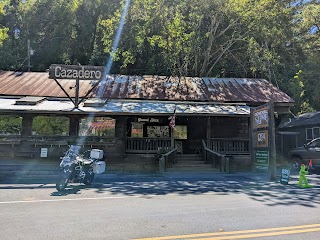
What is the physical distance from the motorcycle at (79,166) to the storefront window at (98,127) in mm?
5117

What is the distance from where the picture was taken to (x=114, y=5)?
27.7 m

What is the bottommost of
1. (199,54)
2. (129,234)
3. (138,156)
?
(129,234)

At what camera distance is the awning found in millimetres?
14188

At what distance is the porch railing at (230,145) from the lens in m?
16.7

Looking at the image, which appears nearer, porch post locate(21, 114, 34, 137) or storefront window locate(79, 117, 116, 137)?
porch post locate(21, 114, 34, 137)

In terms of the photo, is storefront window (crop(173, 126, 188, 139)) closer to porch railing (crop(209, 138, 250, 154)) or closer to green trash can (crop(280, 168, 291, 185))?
porch railing (crop(209, 138, 250, 154))

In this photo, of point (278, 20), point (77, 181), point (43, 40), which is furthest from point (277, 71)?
point (77, 181)

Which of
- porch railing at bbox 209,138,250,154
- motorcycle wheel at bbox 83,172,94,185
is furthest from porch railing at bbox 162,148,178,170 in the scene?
motorcycle wheel at bbox 83,172,94,185

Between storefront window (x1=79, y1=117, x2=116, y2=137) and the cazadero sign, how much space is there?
2318mm

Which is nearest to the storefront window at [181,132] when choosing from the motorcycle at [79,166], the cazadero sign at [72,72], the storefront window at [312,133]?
the cazadero sign at [72,72]

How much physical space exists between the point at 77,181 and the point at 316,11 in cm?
2844

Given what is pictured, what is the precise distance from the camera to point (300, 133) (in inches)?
886

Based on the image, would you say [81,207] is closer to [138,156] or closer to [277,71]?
[138,156]

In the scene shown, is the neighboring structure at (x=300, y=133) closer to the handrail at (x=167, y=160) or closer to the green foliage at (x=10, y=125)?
the handrail at (x=167, y=160)
